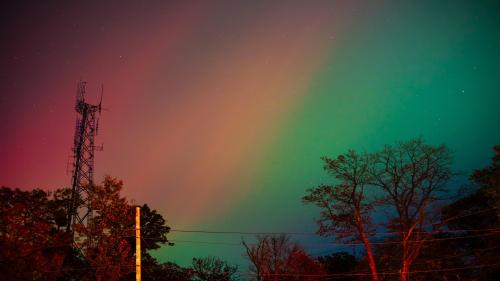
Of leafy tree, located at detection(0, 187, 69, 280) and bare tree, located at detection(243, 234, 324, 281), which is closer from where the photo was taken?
leafy tree, located at detection(0, 187, 69, 280)

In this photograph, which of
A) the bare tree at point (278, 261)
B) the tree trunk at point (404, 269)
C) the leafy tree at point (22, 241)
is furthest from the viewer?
the bare tree at point (278, 261)

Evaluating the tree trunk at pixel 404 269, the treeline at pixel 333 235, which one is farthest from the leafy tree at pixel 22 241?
the tree trunk at pixel 404 269

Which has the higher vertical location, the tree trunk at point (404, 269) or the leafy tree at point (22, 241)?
the leafy tree at point (22, 241)

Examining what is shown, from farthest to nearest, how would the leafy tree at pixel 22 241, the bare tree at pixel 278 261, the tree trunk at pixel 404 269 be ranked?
the bare tree at pixel 278 261
the tree trunk at pixel 404 269
the leafy tree at pixel 22 241

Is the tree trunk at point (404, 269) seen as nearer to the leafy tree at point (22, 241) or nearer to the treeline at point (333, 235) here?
the treeline at point (333, 235)

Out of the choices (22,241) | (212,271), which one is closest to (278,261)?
(212,271)

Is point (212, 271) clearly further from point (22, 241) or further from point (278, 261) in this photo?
point (22, 241)

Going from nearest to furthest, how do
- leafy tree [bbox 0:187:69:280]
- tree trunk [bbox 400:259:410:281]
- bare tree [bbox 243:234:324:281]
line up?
leafy tree [bbox 0:187:69:280] < tree trunk [bbox 400:259:410:281] < bare tree [bbox 243:234:324:281]

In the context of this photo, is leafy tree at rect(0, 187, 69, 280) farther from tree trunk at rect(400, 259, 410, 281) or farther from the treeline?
tree trunk at rect(400, 259, 410, 281)

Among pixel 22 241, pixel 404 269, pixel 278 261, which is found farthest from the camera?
pixel 278 261

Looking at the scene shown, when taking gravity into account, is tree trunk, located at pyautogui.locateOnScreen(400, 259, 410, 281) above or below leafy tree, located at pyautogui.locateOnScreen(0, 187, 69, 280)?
below

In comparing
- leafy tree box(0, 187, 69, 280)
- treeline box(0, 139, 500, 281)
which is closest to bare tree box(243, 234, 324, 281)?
treeline box(0, 139, 500, 281)

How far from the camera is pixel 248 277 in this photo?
143ft

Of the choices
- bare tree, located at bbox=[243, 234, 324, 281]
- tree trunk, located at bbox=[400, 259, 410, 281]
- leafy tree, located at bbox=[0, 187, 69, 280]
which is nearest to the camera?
leafy tree, located at bbox=[0, 187, 69, 280]
